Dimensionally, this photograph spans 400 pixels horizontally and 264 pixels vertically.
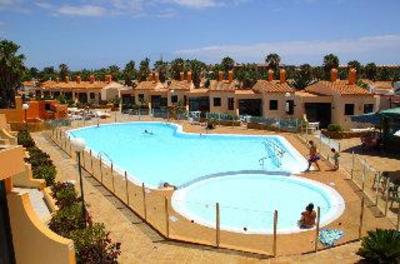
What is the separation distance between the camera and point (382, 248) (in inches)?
404

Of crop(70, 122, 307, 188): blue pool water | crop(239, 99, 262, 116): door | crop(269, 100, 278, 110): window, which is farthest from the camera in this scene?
crop(239, 99, 262, 116): door

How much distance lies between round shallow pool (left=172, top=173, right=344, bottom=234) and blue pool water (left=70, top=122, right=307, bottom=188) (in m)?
1.92

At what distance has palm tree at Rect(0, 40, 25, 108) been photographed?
4534 cm

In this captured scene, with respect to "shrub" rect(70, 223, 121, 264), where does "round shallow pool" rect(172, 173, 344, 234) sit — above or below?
below

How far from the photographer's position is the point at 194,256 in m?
12.0

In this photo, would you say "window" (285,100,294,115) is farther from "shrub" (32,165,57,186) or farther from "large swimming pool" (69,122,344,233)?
"shrub" (32,165,57,186)

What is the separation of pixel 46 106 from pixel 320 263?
39.7 meters

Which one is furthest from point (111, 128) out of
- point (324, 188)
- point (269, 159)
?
point (324, 188)

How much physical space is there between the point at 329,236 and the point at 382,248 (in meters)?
2.94

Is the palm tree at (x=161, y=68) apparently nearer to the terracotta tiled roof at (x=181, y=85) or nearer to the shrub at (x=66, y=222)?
the terracotta tiled roof at (x=181, y=85)

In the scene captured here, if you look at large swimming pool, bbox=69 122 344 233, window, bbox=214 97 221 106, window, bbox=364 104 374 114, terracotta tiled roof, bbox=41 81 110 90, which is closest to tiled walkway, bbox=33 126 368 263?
large swimming pool, bbox=69 122 344 233

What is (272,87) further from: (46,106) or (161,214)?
(161,214)

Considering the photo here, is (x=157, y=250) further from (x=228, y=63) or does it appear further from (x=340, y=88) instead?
(x=228, y=63)

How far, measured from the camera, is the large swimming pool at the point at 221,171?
15492 mm
